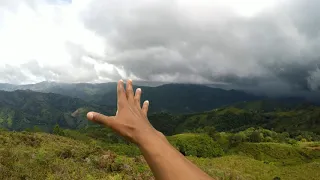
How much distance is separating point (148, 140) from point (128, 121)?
45 cm

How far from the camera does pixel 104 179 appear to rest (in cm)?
1627

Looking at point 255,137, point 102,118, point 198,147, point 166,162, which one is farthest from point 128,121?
point 255,137

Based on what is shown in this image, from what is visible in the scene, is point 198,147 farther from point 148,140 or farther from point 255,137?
point 148,140

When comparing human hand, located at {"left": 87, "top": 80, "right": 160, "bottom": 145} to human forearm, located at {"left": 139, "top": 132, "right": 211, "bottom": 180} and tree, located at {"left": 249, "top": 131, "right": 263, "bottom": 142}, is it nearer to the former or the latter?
human forearm, located at {"left": 139, "top": 132, "right": 211, "bottom": 180}

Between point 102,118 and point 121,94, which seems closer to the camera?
point 102,118

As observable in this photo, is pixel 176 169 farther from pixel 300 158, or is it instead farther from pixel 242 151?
pixel 242 151

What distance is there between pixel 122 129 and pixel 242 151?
151989mm

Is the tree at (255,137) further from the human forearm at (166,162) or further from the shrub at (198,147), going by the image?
the human forearm at (166,162)

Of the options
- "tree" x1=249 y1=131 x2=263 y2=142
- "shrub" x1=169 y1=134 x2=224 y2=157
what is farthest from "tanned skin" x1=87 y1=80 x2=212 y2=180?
"tree" x1=249 y1=131 x2=263 y2=142

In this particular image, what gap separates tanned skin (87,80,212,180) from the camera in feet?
11.0

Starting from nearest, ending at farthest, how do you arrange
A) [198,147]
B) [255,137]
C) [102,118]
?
[102,118] < [198,147] < [255,137]

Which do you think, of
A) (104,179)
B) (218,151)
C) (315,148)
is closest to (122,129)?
(104,179)

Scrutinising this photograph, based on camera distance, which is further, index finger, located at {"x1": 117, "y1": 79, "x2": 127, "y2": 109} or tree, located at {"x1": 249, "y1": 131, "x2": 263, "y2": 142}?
tree, located at {"x1": 249, "y1": 131, "x2": 263, "y2": 142}

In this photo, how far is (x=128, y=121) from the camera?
157 inches
